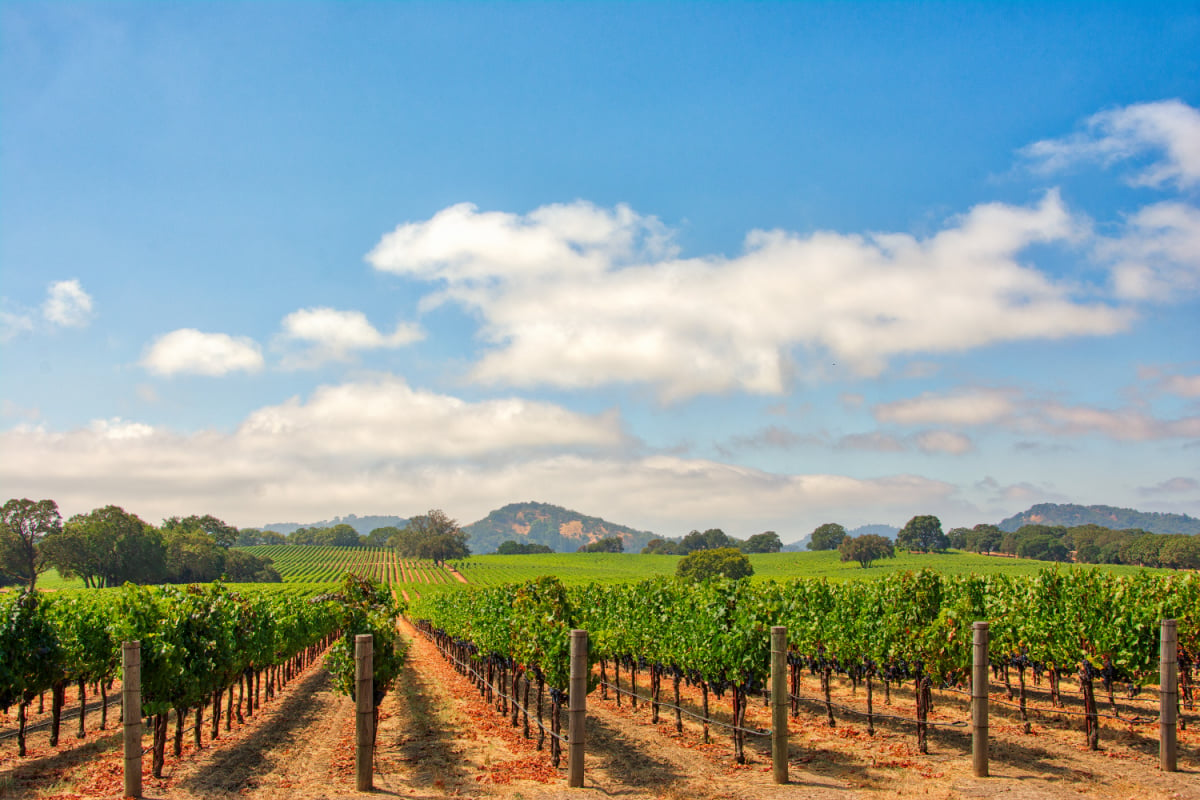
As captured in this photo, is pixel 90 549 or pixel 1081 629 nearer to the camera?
pixel 1081 629

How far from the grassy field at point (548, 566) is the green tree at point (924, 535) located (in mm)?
5805

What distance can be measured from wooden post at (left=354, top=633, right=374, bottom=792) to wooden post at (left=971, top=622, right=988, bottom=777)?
9581mm

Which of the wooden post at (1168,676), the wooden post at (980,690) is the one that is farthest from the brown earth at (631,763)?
the wooden post at (1168,676)

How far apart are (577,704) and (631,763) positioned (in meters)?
4.30

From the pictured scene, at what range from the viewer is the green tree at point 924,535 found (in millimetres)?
159125

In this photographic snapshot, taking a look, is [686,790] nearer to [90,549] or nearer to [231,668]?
[231,668]

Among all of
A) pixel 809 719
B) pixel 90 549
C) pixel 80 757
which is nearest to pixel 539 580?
pixel 809 719

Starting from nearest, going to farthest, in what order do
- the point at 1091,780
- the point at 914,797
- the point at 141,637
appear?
the point at 914,797, the point at 1091,780, the point at 141,637

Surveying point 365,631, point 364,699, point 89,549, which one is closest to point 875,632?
point 365,631

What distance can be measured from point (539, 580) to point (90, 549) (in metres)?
103

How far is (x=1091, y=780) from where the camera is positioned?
12.6 metres

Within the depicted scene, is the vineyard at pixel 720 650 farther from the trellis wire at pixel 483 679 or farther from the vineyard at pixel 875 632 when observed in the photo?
the trellis wire at pixel 483 679

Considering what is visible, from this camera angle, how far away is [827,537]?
17850 cm

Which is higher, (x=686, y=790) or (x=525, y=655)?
(x=525, y=655)
